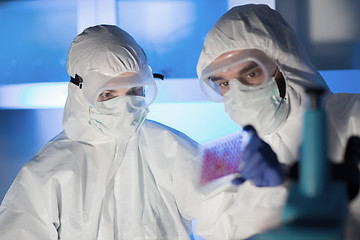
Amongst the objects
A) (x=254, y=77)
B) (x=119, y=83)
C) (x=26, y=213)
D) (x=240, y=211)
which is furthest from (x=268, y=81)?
(x=26, y=213)

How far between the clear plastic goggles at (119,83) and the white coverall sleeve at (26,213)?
1.45 ft

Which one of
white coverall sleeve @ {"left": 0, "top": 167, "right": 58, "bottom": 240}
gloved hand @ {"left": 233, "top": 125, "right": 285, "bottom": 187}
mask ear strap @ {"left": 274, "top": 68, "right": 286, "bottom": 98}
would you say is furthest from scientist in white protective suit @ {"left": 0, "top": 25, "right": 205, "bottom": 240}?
gloved hand @ {"left": 233, "top": 125, "right": 285, "bottom": 187}

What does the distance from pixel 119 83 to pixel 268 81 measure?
620mm

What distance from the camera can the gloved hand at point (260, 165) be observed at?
83 cm

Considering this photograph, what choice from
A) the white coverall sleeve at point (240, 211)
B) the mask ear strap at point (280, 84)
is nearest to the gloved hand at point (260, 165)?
the white coverall sleeve at point (240, 211)

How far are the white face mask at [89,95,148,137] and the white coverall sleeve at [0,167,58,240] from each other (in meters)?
0.36

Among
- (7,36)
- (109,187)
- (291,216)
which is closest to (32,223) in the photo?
(109,187)

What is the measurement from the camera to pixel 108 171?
73.8 inches

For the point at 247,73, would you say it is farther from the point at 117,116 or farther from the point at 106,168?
the point at 106,168

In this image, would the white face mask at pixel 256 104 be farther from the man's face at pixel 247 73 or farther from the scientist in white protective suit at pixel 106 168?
the scientist in white protective suit at pixel 106 168

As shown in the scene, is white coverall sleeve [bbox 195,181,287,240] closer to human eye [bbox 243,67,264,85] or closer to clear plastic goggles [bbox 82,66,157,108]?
human eye [bbox 243,67,264,85]

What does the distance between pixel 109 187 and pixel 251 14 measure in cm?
96

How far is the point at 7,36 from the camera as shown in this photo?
284 centimetres

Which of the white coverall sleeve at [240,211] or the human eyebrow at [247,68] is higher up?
the human eyebrow at [247,68]
